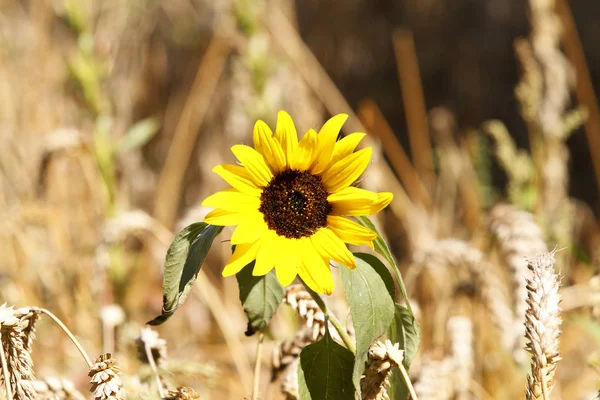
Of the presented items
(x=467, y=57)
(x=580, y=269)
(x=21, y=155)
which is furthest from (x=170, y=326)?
(x=467, y=57)

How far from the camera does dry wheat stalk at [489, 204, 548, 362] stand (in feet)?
4.06

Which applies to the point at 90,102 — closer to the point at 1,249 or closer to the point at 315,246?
the point at 1,249

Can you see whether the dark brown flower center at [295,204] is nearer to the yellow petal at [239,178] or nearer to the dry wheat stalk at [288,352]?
the yellow petal at [239,178]

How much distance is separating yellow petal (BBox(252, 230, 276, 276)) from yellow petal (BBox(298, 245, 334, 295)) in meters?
0.04

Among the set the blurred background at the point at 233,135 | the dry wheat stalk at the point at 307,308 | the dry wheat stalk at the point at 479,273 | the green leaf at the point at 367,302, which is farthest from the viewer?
the blurred background at the point at 233,135

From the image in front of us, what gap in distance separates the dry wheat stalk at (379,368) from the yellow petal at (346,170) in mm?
211

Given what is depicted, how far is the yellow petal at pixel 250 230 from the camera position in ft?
2.53

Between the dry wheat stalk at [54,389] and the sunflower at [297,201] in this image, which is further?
the dry wheat stalk at [54,389]

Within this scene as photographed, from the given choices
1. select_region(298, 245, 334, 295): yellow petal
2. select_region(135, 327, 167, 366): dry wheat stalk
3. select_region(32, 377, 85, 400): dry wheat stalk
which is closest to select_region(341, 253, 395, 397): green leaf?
select_region(298, 245, 334, 295): yellow petal

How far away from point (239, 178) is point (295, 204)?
0.28ft

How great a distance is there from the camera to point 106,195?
1929 mm

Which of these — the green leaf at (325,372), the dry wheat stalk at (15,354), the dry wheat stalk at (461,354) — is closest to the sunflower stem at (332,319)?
the green leaf at (325,372)

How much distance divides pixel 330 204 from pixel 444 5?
3372 mm

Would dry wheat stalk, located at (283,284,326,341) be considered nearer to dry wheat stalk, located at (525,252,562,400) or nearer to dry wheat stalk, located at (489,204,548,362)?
dry wheat stalk, located at (525,252,562,400)
